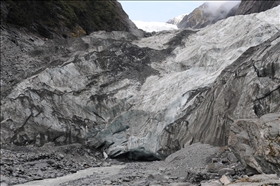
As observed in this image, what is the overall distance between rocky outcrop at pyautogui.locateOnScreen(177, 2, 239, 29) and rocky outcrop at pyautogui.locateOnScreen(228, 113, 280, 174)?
314 ft

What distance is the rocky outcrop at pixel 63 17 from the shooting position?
32.9m

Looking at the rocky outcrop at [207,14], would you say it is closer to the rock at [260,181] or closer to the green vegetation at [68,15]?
the green vegetation at [68,15]

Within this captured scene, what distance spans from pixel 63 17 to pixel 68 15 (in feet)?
3.44

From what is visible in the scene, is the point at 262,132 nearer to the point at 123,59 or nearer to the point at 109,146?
the point at 109,146

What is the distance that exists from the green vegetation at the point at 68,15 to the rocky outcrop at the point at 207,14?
192 ft

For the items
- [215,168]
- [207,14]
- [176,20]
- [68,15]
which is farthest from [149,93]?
[176,20]

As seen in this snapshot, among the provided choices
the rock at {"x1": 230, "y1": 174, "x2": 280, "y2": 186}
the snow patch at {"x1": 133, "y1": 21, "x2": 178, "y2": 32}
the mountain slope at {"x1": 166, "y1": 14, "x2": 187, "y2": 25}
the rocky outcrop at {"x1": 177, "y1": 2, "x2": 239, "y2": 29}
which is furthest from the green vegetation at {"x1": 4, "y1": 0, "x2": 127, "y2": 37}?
the mountain slope at {"x1": 166, "y1": 14, "x2": 187, "y2": 25}

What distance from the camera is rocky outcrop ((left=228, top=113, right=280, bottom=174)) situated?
22.9ft

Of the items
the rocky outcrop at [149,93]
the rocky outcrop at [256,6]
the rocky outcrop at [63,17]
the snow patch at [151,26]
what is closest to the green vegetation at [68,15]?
the rocky outcrop at [63,17]

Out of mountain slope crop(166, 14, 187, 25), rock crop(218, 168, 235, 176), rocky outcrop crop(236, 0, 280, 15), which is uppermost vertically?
mountain slope crop(166, 14, 187, 25)

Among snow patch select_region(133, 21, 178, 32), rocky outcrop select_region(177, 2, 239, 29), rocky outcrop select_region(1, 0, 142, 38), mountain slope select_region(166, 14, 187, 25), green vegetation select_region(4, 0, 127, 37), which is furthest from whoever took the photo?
mountain slope select_region(166, 14, 187, 25)

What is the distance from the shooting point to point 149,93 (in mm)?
22297

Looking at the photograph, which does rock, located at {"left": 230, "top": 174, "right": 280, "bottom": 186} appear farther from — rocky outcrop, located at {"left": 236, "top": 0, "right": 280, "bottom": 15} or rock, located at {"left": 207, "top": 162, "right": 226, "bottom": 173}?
rocky outcrop, located at {"left": 236, "top": 0, "right": 280, "bottom": 15}

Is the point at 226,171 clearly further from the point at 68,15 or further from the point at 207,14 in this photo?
the point at 207,14
